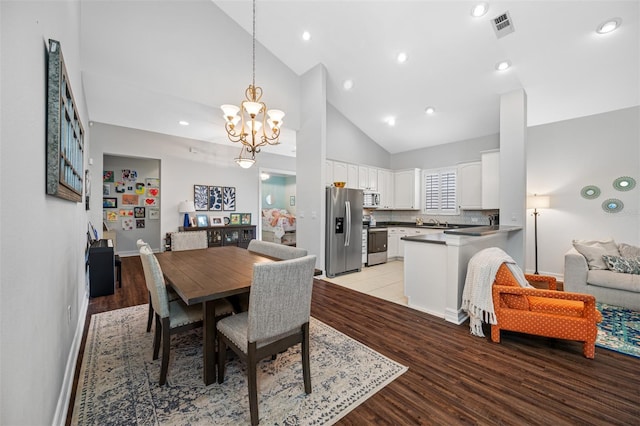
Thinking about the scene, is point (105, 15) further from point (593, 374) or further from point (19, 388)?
point (593, 374)

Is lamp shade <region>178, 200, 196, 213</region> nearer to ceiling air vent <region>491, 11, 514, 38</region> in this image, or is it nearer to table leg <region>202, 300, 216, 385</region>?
table leg <region>202, 300, 216, 385</region>

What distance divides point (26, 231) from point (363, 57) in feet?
15.1

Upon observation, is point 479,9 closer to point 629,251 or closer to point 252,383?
point 629,251

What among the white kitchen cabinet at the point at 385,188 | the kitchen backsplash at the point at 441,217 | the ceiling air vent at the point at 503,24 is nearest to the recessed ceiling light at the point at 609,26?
the ceiling air vent at the point at 503,24

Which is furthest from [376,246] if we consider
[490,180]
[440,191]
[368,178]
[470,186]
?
[490,180]

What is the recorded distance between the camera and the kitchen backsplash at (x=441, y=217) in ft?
18.4

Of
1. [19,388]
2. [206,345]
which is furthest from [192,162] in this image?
[19,388]

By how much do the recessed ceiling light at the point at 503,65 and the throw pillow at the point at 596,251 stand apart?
2720 mm

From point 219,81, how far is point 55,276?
370 cm

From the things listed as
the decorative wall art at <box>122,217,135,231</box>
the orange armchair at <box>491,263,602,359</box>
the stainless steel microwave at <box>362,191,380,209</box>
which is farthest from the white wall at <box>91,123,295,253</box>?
the orange armchair at <box>491,263,602,359</box>

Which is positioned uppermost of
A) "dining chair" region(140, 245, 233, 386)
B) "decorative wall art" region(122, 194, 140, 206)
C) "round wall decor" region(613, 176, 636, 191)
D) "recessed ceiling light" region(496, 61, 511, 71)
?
"recessed ceiling light" region(496, 61, 511, 71)

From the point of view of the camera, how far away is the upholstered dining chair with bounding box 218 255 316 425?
150 cm

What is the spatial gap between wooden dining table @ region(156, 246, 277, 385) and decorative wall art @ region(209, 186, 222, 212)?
165 inches

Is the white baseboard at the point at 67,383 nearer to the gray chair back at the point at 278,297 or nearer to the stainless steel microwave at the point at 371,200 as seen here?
the gray chair back at the point at 278,297
